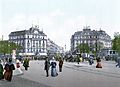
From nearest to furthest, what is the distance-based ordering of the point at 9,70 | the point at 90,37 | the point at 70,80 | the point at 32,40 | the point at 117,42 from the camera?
the point at 70,80, the point at 9,70, the point at 117,42, the point at 32,40, the point at 90,37

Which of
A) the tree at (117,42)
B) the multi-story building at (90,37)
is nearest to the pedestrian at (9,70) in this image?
the tree at (117,42)

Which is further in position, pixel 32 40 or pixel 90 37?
pixel 90 37

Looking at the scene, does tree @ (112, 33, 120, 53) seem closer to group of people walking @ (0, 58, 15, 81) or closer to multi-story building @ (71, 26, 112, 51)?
group of people walking @ (0, 58, 15, 81)

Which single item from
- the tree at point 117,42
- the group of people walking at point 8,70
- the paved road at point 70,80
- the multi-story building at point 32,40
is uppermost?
the multi-story building at point 32,40

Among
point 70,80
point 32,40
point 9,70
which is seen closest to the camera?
point 70,80

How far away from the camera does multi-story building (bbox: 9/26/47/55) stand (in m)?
178

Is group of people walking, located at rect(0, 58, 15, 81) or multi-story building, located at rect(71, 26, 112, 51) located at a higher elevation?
multi-story building, located at rect(71, 26, 112, 51)

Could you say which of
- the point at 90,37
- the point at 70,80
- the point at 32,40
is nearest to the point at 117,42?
the point at 70,80

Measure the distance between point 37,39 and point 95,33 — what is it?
103 feet

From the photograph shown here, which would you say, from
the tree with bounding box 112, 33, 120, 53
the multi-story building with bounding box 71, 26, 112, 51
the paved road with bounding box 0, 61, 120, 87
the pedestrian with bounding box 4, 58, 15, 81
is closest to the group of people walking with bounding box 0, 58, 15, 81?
the pedestrian with bounding box 4, 58, 15, 81

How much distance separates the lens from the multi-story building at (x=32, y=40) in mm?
178500

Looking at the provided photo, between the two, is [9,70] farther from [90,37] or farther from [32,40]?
[90,37]

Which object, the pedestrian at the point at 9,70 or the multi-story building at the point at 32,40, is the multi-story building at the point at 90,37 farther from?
the pedestrian at the point at 9,70

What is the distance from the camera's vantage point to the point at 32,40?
594 feet
